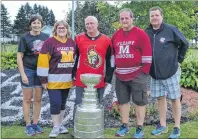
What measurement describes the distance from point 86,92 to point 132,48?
3.08ft

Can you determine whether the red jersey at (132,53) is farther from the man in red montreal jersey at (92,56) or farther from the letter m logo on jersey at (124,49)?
the man in red montreal jersey at (92,56)

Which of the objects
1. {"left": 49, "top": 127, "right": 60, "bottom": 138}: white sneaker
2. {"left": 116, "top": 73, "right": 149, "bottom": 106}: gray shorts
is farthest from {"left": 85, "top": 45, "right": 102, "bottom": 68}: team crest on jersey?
{"left": 49, "top": 127, "right": 60, "bottom": 138}: white sneaker

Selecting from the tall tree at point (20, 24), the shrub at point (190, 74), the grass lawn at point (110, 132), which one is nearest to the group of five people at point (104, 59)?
the grass lawn at point (110, 132)

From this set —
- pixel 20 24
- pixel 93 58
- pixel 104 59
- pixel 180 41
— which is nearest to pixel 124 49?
pixel 104 59

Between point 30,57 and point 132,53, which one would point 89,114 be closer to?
point 132,53

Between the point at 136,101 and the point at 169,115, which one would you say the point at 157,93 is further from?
the point at 169,115

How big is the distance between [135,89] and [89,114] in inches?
31.9

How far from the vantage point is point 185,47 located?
16.5 ft

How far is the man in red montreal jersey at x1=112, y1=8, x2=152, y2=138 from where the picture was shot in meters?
4.74

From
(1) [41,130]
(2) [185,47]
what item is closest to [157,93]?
(2) [185,47]

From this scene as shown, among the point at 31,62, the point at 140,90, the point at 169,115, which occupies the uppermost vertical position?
the point at 31,62

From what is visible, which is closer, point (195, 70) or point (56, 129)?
point (56, 129)

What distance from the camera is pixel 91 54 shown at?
4809 mm

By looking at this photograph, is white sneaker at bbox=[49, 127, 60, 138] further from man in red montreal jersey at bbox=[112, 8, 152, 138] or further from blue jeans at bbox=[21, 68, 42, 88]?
man in red montreal jersey at bbox=[112, 8, 152, 138]
